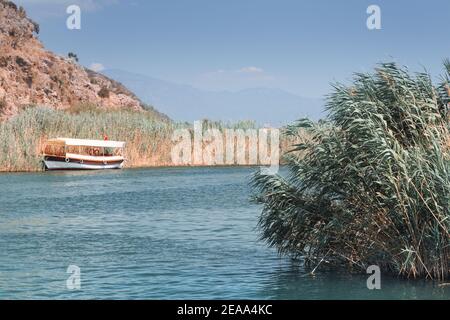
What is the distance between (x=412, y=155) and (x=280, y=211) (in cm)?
312

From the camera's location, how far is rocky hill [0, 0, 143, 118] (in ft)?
258

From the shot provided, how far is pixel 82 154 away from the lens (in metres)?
54.6

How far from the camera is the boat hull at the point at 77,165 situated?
50566 mm

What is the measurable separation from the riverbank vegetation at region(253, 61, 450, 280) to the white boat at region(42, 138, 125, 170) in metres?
36.2

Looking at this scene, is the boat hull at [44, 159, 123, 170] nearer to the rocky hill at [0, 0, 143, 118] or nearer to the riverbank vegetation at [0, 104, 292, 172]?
the riverbank vegetation at [0, 104, 292, 172]

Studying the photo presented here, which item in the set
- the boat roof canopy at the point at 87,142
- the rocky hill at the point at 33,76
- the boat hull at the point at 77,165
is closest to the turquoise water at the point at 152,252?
the boat roof canopy at the point at 87,142

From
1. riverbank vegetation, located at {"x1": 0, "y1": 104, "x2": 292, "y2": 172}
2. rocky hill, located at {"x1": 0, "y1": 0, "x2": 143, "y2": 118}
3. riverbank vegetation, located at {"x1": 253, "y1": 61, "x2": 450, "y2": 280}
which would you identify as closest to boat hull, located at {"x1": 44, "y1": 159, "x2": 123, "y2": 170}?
riverbank vegetation, located at {"x1": 0, "y1": 104, "x2": 292, "y2": 172}

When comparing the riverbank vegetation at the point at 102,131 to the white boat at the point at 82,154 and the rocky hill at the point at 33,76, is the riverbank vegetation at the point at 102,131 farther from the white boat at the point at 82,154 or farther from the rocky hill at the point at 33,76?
the rocky hill at the point at 33,76

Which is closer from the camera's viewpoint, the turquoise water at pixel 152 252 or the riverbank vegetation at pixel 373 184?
the riverbank vegetation at pixel 373 184

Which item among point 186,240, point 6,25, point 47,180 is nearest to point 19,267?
point 186,240

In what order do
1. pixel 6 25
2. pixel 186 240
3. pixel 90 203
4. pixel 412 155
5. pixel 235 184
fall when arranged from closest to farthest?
pixel 412 155 < pixel 186 240 < pixel 90 203 < pixel 235 184 < pixel 6 25

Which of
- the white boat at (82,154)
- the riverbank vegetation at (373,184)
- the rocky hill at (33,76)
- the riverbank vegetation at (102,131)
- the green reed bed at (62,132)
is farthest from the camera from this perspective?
the rocky hill at (33,76)
